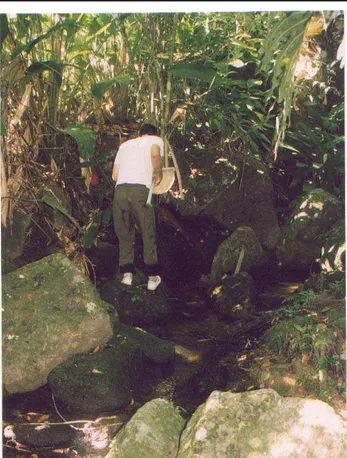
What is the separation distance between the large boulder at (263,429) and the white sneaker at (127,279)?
4.80 feet

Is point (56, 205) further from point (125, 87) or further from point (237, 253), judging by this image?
point (237, 253)

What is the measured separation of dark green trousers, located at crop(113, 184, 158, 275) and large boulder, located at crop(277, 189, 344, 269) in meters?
1.60

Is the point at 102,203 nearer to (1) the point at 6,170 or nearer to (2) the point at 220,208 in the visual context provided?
(1) the point at 6,170

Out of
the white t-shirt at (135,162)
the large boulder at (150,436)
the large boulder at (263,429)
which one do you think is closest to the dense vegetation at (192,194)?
the white t-shirt at (135,162)

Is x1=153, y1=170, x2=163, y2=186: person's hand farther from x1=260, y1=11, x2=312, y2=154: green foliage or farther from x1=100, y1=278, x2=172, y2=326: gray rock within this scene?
x1=260, y1=11, x2=312, y2=154: green foliage

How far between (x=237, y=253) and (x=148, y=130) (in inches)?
63.9

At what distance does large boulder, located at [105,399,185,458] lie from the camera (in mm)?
2715

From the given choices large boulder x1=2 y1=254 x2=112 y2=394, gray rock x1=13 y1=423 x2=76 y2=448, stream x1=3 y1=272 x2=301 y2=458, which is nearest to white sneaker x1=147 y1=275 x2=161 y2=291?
stream x1=3 y1=272 x2=301 y2=458

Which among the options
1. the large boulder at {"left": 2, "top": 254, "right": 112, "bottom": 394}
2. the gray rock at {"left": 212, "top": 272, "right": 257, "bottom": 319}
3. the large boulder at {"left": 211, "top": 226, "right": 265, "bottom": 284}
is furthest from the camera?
the large boulder at {"left": 211, "top": 226, "right": 265, "bottom": 284}

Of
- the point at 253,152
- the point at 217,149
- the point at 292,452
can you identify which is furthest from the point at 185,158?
the point at 292,452

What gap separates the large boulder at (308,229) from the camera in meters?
5.16

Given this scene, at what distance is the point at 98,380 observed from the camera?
3.46 metres

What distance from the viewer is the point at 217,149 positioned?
5449mm

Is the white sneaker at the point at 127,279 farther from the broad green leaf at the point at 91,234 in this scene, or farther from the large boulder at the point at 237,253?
the large boulder at the point at 237,253
